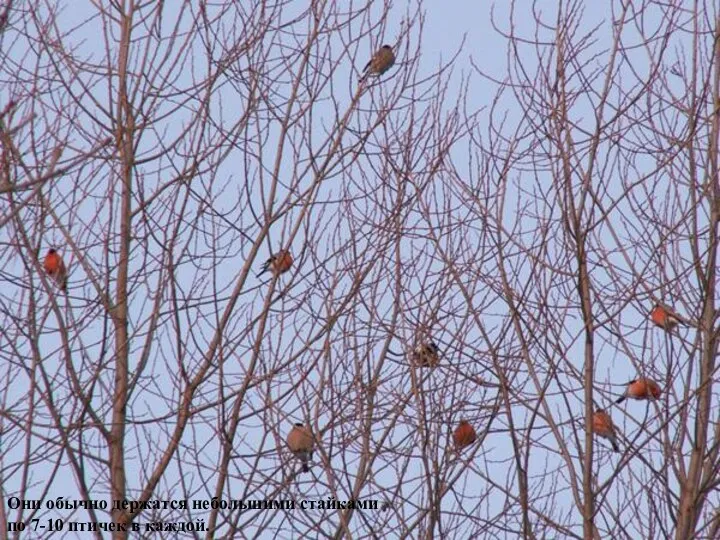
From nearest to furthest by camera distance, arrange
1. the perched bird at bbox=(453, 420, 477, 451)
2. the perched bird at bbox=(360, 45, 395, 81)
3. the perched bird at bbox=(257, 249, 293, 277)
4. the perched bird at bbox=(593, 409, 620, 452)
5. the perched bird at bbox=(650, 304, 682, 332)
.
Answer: the perched bird at bbox=(593, 409, 620, 452) → the perched bird at bbox=(650, 304, 682, 332) → the perched bird at bbox=(453, 420, 477, 451) → the perched bird at bbox=(257, 249, 293, 277) → the perched bird at bbox=(360, 45, 395, 81)

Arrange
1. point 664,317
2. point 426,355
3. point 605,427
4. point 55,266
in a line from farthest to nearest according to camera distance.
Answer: point 55,266
point 426,355
point 605,427
point 664,317

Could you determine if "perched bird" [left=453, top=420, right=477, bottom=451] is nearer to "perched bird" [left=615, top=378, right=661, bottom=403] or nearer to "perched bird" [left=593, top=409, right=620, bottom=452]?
"perched bird" [left=593, top=409, right=620, bottom=452]

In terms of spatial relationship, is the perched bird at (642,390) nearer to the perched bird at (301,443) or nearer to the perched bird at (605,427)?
the perched bird at (605,427)

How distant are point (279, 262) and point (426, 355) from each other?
800 mm

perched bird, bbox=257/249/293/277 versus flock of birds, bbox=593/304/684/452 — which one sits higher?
perched bird, bbox=257/249/293/277

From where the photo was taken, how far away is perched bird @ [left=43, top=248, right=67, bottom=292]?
604cm

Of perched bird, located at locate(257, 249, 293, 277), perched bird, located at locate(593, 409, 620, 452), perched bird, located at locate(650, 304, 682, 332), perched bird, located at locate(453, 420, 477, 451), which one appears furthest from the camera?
perched bird, located at locate(257, 249, 293, 277)

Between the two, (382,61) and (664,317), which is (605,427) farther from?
(382,61)

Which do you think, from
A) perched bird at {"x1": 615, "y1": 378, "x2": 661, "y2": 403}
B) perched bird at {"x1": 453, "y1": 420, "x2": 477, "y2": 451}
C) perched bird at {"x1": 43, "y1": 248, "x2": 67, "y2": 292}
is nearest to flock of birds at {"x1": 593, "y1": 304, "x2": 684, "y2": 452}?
perched bird at {"x1": 615, "y1": 378, "x2": 661, "y2": 403}

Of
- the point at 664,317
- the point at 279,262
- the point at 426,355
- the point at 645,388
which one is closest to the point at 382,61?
the point at 279,262

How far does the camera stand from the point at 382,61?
279 inches

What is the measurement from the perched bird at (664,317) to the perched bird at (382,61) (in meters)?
2.09

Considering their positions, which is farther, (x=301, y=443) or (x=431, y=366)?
(x=301, y=443)

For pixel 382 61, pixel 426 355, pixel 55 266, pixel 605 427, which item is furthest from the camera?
pixel 382 61
